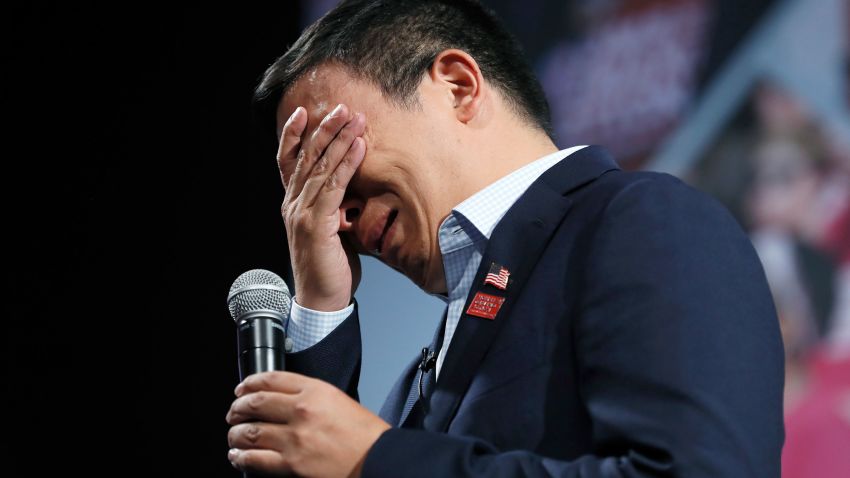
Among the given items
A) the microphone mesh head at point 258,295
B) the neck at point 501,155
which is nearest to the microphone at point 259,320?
the microphone mesh head at point 258,295

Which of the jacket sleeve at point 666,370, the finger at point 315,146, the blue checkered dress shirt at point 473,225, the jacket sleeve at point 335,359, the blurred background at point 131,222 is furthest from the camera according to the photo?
the blurred background at point 131,222

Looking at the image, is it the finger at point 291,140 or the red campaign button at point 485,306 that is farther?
the finger at point 291,140

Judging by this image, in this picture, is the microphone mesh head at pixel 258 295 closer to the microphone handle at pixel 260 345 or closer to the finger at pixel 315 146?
the microphone handle at pixel 260 345

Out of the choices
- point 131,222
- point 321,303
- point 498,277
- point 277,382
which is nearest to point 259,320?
point 277,382

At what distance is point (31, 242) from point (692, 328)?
8.73ft

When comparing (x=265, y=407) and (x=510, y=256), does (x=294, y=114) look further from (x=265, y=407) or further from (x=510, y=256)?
(x=265, y=407)

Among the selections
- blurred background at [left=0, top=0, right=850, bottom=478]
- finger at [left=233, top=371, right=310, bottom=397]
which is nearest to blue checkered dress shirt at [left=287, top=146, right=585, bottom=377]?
finger at [left=233, top=371, right=310, bottom=397]

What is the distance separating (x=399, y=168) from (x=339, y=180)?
103mm

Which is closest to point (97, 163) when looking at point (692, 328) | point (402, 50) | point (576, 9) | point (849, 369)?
point (576, 9)

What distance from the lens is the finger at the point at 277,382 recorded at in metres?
1.02

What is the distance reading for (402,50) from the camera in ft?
5.05

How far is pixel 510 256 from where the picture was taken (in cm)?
124

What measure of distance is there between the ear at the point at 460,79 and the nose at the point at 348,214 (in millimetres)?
227

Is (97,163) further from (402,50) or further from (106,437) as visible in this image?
(402,50)
